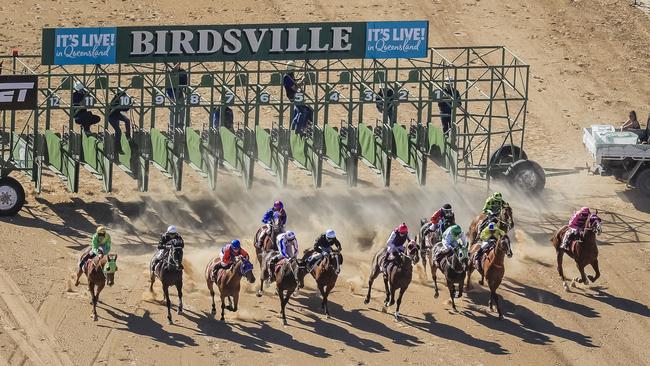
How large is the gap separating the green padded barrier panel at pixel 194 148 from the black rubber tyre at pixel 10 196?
3776 mm

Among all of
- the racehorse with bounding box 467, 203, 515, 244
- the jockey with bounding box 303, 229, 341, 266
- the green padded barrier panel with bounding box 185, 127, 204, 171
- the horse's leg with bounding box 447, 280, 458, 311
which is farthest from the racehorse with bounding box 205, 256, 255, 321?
the green padded barrier panel with bounding box 185, 127, 204, 171

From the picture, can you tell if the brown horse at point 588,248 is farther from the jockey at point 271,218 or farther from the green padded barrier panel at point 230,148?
the green padded barrier panel at point 230,148

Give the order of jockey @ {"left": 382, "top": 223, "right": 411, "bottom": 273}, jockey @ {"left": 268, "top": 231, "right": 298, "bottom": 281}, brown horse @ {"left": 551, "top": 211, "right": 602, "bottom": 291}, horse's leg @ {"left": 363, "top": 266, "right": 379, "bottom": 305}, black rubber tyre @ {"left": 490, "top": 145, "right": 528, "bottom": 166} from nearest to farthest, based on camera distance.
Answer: jockey @ {"left": 268, "top": 231, "right": 298, "bottom": 281}, jockey @ {"left": 382, "top": 223, "right": 411, "bottom": 273}, horse's leg @ {"left": 363, "top": 266, "right": 379, "bottom": 305}, brown horse @ {"left": 551, "top": 211, "right": 602, "bottom": 291}, black rubber tyre @ {"left": 490, "top": 145, "right": 528, "bottom": 166}

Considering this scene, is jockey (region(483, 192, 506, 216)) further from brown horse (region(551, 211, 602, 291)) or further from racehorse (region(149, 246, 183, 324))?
racehorse (region(149, 246, 183, 324))

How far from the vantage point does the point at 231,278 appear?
106ft

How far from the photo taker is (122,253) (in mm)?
36375

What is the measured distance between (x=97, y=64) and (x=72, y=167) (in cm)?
230

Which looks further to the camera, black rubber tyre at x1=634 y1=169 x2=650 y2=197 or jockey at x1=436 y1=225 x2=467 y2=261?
black rubber tyre at x1=634 y1=169 x2=650 y2=197

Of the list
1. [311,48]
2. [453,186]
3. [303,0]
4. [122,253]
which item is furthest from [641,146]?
[303,0]

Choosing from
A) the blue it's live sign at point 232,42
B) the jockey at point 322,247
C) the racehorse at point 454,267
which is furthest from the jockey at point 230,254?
the blue it's live sign at point 232,42

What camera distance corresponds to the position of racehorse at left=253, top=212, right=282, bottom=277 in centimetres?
3434

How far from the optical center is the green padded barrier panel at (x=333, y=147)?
40125mm

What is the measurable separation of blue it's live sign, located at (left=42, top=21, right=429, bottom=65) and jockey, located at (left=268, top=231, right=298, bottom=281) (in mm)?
6527

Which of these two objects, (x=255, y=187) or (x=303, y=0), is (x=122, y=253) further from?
(x=303, y=0)
